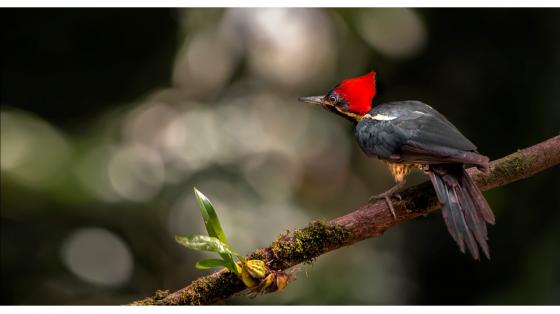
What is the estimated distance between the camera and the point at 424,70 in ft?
13.8

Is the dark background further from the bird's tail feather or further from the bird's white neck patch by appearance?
→ the bird's tail feather

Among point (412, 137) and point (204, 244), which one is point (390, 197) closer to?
point (412, 137)

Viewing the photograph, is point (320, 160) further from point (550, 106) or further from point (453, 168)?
point (453, 168)

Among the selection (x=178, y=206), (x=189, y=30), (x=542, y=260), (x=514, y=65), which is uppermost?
(x=189, y=30)

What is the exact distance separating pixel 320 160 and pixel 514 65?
4.28 ft

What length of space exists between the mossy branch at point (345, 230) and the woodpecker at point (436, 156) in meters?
0.06

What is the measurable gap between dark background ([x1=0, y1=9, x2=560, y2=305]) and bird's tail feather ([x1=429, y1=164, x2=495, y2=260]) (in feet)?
5.08

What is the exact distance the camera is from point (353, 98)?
2877mm

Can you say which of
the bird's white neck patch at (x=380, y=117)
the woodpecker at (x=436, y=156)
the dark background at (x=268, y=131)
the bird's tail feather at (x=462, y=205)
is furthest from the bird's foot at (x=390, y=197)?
the dark background at (x=268, y=131)

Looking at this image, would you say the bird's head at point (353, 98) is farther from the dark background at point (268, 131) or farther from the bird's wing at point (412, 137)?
the dark background at point (268, 131)

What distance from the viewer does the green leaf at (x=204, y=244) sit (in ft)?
5.91

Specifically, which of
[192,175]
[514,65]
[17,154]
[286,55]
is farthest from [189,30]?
A: [514,65]

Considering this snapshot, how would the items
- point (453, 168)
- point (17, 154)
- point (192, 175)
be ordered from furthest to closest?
1. point (192, 175)
2. point (17, 154)
3. point (453, 168)

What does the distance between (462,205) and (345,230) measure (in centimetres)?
40
